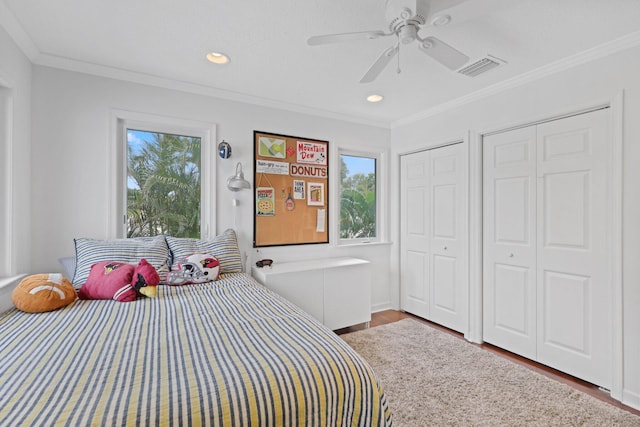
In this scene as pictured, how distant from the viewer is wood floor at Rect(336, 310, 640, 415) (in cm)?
192

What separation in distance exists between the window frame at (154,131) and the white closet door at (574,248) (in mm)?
2774

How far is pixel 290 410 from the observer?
904 millimetres

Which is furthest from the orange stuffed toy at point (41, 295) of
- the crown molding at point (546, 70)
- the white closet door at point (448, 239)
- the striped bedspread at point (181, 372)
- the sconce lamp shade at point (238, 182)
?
the crown molding at point (546, 70)

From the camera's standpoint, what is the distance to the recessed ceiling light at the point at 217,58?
2070mm

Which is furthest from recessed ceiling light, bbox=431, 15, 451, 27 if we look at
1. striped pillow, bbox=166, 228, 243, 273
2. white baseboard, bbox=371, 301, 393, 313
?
white baseboard, bbox=371, 301, 393, 313

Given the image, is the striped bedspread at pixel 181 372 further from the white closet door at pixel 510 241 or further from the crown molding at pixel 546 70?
the crown molding at pixel 546 70

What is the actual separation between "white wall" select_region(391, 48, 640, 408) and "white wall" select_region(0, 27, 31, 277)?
139 inches

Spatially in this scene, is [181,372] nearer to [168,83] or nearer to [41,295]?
[41,295]

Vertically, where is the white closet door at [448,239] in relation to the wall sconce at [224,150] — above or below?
below

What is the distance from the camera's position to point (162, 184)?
2570 millimetres

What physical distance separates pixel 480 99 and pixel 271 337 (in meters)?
2.75

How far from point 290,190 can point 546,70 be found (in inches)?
93.2

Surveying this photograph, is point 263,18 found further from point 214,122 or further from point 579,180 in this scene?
point 579,180

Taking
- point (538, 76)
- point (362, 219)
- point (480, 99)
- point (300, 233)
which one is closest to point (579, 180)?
point (538, 76)
